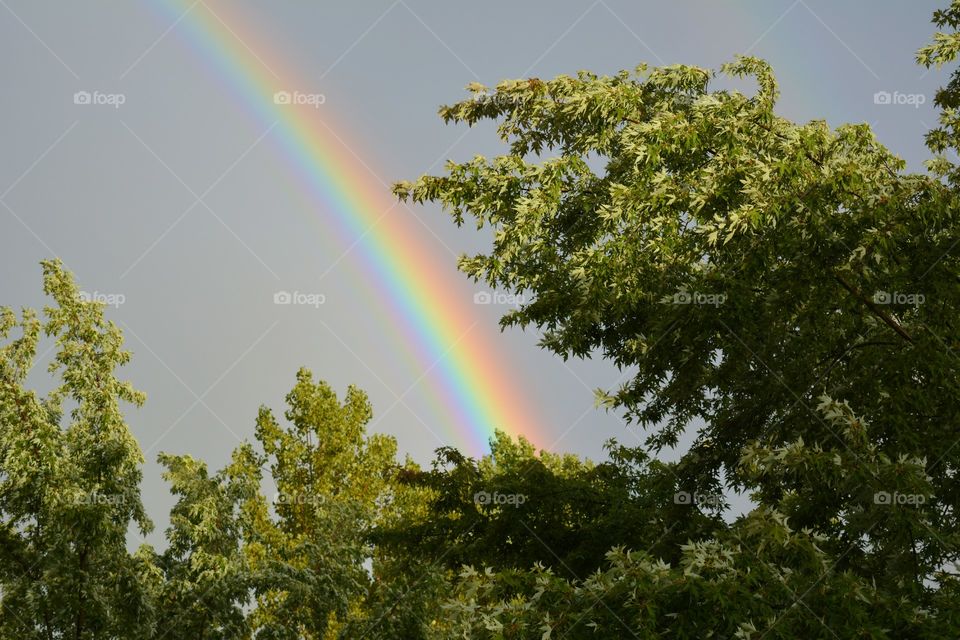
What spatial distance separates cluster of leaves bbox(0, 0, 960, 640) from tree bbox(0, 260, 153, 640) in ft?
0.15

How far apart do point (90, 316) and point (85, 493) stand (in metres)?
Result: 3.07

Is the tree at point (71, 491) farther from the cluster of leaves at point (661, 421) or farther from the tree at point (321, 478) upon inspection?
the tree at point (321, 478)

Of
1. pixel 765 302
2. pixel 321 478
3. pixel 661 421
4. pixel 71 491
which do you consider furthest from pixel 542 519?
pixel 321 478

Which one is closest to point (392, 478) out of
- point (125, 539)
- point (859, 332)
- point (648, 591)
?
point (125, 539)

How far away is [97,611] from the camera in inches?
603

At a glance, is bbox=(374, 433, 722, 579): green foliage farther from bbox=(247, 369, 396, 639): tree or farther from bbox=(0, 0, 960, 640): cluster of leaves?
bbox=(247, 369, 396, 639): tree

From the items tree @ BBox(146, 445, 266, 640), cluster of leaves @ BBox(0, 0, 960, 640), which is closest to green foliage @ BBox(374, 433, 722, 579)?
cluster of leaves @ BBox(0, 0, 960, 640)

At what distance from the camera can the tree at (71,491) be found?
1521 centimetres

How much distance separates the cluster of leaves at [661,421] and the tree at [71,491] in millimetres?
45

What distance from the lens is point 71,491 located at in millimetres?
14953

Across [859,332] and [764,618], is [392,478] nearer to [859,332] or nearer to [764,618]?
[859,332]

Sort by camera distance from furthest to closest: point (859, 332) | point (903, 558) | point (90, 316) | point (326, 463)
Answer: point (326, 463), point (90, 316), point (859, 332), point (903, 558)

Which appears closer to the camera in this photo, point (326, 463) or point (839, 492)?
point (839, 492)

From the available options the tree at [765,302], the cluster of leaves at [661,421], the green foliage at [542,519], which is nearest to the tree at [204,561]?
the cluster of leaves at [661,421]
